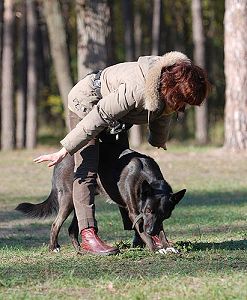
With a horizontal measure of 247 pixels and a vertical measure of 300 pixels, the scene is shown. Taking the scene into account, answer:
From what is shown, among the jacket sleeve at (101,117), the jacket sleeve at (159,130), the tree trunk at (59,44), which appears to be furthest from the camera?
the tree trunk at (59,44)

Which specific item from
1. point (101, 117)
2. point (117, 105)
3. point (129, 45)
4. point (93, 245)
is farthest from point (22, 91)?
point (117, 105)

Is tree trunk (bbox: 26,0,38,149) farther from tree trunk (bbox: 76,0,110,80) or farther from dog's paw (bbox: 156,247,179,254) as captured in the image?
dog's paw (bbox: 156,247,179,254)

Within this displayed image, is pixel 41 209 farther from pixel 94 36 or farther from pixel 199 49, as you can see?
pixel 199 49

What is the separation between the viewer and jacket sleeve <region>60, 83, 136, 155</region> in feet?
27.1

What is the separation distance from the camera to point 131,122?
8711mm

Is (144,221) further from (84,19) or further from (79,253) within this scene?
(84,19)

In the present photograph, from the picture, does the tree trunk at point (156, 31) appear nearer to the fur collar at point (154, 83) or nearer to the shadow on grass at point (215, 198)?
the shadow on grass at point (215, 198)

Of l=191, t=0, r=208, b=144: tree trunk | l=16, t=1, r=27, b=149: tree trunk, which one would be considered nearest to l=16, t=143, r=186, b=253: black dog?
l=191, t=0, r=208, b=144: tree trunk

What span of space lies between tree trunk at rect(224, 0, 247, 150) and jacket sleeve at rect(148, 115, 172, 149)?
1281cm

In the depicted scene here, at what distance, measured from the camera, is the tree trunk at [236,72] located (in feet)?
71.7

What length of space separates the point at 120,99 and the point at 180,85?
0.52m

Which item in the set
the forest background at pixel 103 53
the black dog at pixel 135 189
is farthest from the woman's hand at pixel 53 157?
the forest background at pixel 103 53

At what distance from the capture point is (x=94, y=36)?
22844 millimetres

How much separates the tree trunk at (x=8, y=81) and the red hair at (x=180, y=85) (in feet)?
64.6
